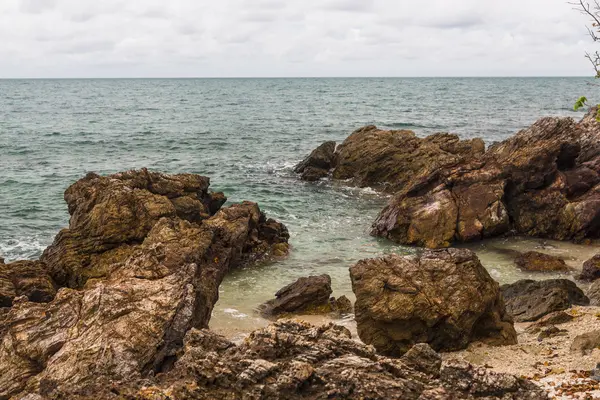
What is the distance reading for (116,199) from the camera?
2461 centimetres

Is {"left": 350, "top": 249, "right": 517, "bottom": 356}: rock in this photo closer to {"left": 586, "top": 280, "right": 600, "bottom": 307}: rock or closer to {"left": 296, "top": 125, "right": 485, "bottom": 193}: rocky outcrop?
{"left": 586, "top": 280, "right": 600, "bottom": 307}: rock

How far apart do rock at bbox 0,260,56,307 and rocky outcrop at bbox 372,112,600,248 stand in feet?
54.2

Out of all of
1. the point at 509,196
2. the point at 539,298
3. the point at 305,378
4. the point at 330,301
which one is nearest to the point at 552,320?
the point at 539,298

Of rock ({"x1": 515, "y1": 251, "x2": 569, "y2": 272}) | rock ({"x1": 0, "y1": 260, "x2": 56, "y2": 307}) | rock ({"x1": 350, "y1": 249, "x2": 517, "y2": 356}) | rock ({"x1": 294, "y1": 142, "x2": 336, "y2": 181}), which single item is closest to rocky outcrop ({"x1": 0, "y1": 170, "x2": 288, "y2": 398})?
rock ({"x1": 0, "y1": 260, "x2": 56, "y2": 307})

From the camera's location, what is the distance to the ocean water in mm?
27047

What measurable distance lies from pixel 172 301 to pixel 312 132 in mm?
65521

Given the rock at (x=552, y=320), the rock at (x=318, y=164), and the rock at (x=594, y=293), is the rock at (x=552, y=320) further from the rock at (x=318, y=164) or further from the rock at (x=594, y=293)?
the rock at (x=318, y=164)

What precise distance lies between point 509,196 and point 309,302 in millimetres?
14978

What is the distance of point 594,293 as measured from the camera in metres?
20.8

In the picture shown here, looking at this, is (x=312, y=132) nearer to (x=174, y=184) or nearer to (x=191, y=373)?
(x=174, y=184)

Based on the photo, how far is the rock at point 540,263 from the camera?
24875 millimetres

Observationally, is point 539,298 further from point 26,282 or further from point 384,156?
point 384,156

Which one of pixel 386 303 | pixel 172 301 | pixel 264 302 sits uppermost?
pixel 172 301

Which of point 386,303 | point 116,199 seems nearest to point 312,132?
point 116,199
